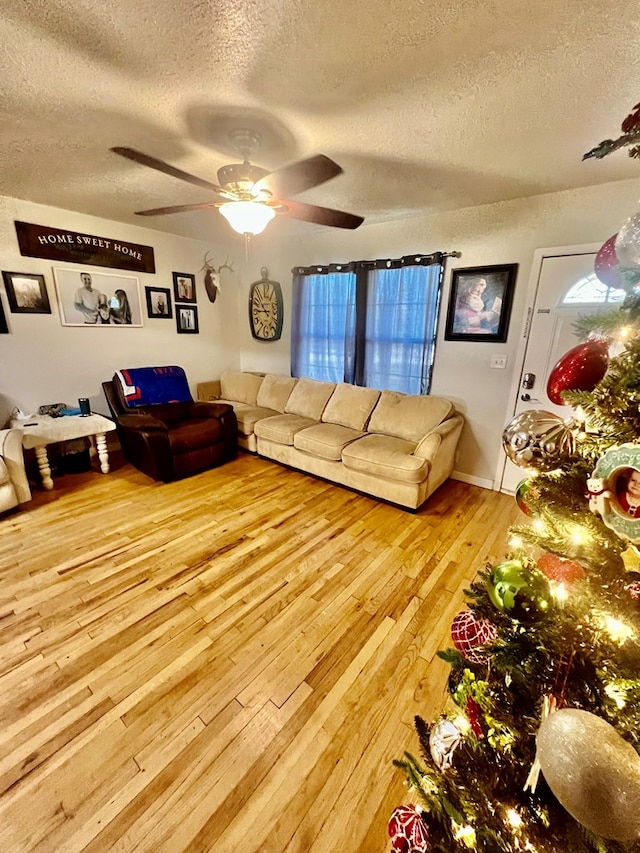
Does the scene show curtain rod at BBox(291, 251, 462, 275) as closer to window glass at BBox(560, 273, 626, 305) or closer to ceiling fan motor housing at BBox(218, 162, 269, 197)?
window glass at BBox(560, 273, 626, 305)

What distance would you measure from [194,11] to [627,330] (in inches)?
63.8

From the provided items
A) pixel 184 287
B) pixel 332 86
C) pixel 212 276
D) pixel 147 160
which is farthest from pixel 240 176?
pixel 212 276

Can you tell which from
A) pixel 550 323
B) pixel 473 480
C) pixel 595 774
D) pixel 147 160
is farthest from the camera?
pixel 473 480

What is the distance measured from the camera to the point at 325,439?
10.1ft

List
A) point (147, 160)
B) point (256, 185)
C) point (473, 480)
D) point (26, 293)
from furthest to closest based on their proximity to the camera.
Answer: point (473, 480) < point (26, 293) < point (256, 185) < point (147, 160)

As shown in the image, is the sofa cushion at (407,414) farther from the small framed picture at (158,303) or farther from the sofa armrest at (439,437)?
the small framed picture at (158,303)

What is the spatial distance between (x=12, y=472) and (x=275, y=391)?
2.46 meters

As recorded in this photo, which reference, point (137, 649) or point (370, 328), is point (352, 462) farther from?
point (137, 649)

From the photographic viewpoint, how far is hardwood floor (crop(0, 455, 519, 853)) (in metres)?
1.03

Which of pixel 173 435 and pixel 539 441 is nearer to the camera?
pixel 539 441

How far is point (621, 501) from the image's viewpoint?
605mm

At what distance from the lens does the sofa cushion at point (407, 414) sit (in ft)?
9.96

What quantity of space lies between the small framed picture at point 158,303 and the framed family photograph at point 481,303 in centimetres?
312

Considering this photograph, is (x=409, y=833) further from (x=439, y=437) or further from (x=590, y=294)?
(x=590, y=294)
